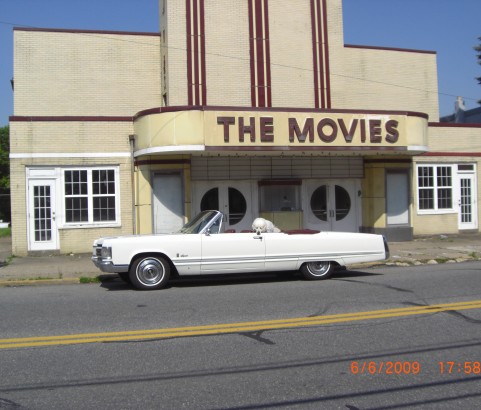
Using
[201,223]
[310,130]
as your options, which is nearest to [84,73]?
[310,130]

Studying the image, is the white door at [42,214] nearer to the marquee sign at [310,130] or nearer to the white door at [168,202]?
the white door at [168,202]

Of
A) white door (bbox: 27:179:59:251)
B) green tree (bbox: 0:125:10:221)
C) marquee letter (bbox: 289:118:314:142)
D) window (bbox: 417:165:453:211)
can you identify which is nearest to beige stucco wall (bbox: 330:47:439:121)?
window (bbox: 417:165:453:211)

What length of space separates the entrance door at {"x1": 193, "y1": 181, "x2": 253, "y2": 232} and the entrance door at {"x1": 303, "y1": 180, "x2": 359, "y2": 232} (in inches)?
79.3

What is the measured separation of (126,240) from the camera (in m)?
10.9

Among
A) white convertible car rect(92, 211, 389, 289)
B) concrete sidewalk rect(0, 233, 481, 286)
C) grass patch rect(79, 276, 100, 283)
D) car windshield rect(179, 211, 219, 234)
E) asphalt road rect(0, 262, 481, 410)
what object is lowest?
asphalt road rect(0, 262, 481, 410)

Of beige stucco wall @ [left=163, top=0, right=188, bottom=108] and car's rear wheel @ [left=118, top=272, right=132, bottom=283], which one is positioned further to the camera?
beige stucco wall @ [left=163, top=0, right=188, bottom=108]

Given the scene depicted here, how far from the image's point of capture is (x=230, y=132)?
1593 centimetres

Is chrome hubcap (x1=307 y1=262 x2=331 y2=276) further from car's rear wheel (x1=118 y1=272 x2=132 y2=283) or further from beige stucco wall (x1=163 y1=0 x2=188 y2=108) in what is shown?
beige stucco wall (x1=163 y1=0 x2=188 y2=108)

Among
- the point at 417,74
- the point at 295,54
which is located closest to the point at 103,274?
the point at 295,54

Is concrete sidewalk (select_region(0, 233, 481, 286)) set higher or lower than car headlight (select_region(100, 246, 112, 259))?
lower

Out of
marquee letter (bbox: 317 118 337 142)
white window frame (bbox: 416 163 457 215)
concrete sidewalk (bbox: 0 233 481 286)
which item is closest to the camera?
concrete sidewalk (bbox: 0 233 481 286)

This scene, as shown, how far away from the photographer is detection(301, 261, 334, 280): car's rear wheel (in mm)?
11836

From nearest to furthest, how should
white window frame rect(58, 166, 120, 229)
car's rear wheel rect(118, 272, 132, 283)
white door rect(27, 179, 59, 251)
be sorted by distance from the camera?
1. car's rear wheel rect(118, 272, 132, 283)
2. white door rect(27, 179, 59, 251)
3. white window frame rect(58, 166, 120, 229)

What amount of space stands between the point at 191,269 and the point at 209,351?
15.5 feet
